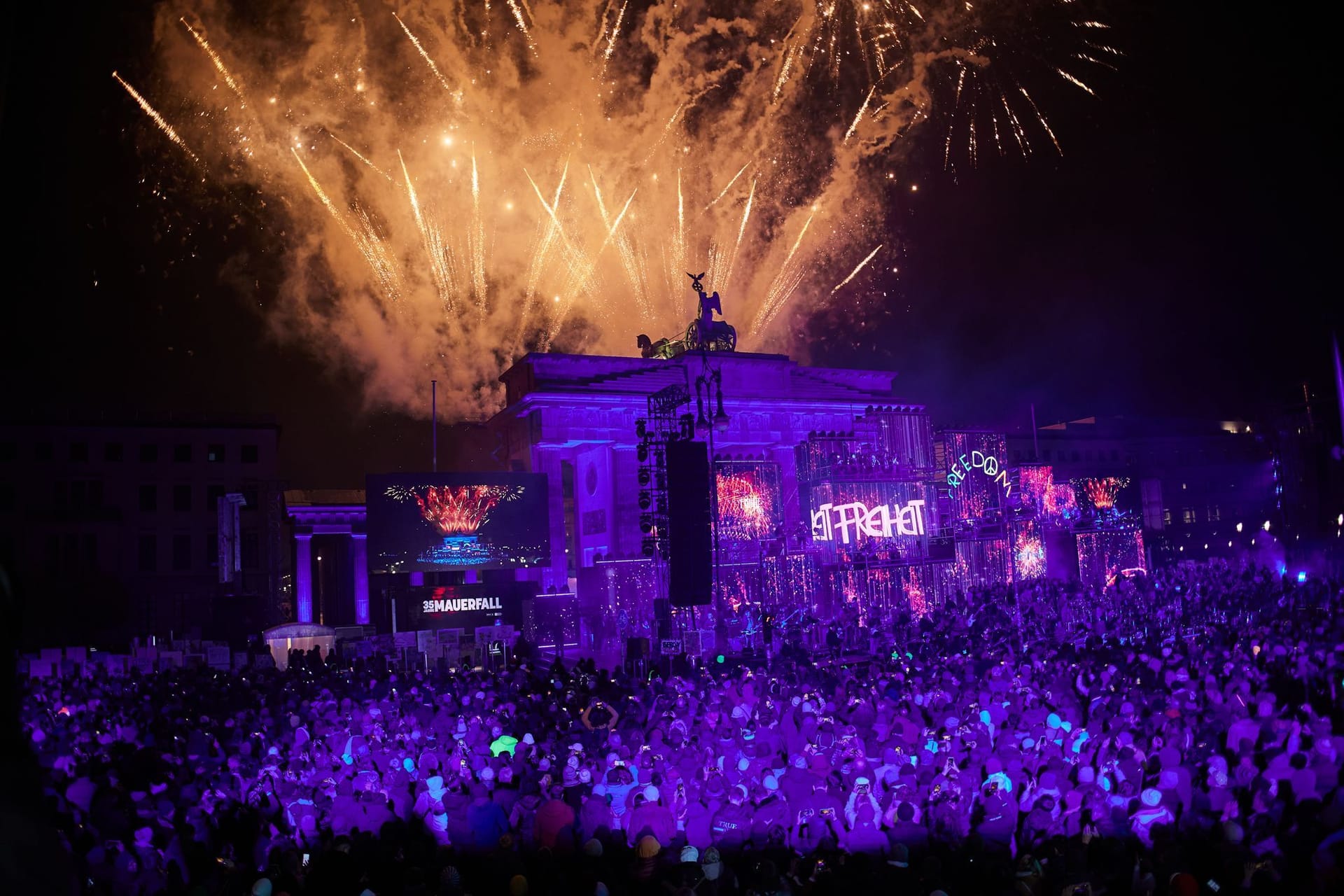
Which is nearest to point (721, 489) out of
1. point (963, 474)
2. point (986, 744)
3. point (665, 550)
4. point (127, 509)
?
point (665, 550)

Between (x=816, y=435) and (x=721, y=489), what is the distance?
14.5ft

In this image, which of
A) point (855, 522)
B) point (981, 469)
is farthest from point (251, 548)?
point (981, 469)

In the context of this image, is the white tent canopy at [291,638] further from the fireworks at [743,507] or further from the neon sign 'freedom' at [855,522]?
the neon sign 'freedom' at [855,522]

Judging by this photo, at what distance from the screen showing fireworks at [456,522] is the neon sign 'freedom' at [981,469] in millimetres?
16376

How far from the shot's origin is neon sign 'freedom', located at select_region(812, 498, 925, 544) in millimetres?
37094

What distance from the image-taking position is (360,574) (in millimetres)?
46656

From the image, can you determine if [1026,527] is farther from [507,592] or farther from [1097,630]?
[507,592]

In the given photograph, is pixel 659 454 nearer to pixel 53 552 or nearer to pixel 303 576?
pixel 303 576

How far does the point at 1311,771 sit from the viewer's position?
379 inches

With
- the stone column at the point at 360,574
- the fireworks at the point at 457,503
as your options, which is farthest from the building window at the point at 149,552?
the fireworks at the point at 457,503

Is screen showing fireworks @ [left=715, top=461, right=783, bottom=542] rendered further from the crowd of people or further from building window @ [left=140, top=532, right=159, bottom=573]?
building window @ [left=140, top=532, right=159, bottom=573]

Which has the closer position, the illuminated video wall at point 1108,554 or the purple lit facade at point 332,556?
the illuminated video wall at point 1108,554

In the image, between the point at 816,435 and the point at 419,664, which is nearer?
the point at 419,664

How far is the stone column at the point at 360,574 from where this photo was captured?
46.4 metres
